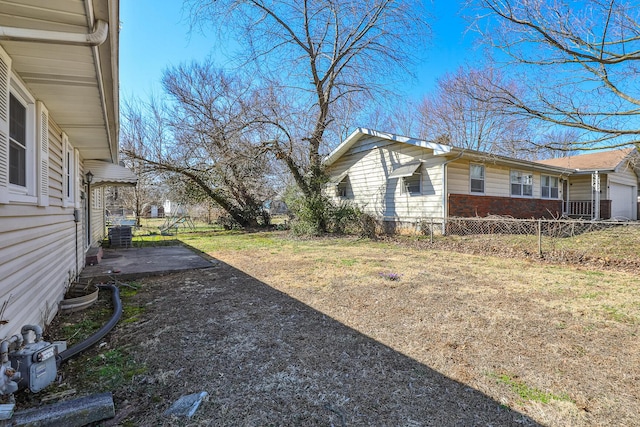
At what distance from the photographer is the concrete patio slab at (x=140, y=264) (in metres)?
6.08

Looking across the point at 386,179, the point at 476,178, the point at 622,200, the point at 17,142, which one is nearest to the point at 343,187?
the point at 386,179

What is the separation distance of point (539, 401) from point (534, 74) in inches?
257

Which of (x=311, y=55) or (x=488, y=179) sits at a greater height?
(x=311, y=55)

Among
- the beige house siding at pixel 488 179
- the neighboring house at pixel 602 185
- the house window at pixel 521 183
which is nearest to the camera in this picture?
the beige house siding at pixel 488 179

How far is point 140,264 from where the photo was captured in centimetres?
728

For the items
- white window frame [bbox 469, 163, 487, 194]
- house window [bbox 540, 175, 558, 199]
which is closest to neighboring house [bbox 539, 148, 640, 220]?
house window [bbox 540, 175, 558, 199]

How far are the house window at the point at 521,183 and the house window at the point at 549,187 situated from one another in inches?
43.3

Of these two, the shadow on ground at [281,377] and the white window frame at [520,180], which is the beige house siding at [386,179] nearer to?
the white window frame at [520,180]

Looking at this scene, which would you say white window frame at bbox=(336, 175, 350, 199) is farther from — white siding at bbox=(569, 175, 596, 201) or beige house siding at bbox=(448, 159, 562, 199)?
white siding at bbox=(569, 175, 596, 201)

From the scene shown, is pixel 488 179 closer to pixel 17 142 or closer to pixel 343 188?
pixel 343 188

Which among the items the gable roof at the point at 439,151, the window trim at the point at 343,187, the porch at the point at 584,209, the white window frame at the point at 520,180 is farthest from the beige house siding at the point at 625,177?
the window trim at the point at 343,187

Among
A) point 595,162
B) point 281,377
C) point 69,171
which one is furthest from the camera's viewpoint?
point 595,162

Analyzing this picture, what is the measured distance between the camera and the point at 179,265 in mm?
7195

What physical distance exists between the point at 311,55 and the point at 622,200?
62.6 feet
